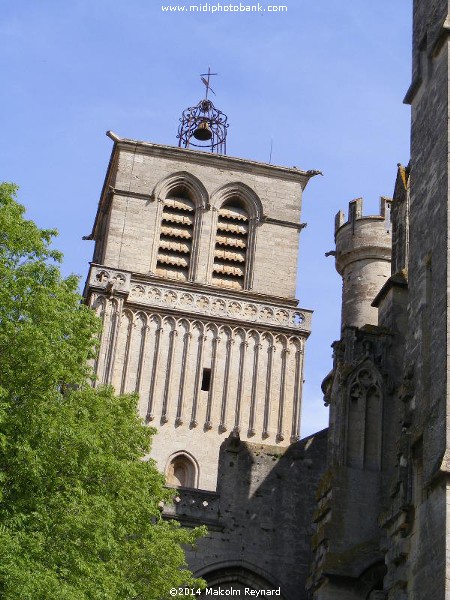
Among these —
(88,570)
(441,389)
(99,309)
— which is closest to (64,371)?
(88,570)

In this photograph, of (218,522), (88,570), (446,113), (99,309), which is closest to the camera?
A: (88,570)

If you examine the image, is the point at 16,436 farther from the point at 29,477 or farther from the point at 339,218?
the point at 339,218

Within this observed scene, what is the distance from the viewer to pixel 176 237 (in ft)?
116

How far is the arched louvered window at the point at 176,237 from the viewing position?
115 ft

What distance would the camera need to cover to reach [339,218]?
108 feet

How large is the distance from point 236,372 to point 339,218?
4.59 m

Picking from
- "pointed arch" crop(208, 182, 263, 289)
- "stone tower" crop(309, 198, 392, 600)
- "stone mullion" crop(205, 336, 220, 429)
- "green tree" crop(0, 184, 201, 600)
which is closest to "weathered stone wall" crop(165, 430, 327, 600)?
"stone tower" crop(309, 198, 392, 600)

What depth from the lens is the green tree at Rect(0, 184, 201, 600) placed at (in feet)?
50.0

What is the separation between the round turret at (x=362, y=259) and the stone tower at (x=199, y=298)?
2.93 metres

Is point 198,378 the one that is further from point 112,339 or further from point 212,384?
point 112,339

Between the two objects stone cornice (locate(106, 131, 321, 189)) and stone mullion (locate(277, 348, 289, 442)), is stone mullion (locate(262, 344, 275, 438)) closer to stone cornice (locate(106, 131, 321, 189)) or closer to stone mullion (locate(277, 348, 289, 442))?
stone mullion (locate(277, 348, 289, 442))

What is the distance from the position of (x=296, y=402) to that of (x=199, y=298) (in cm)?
361

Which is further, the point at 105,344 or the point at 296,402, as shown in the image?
the point at 296,402

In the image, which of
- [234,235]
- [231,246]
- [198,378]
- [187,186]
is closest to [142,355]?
[198,378]
